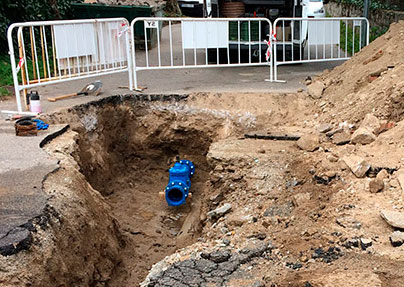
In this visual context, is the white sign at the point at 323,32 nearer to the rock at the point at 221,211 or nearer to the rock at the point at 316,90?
the rock at the point at 316,90

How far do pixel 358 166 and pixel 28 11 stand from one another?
36.3 ft

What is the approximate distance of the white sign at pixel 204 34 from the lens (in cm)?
962

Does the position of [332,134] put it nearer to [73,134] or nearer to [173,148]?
[173,148]

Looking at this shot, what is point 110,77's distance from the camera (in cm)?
1103

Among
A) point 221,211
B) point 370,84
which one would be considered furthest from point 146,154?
point 370,84

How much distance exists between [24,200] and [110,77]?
20.3 ft

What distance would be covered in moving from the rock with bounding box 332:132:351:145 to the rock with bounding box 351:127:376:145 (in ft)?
0.54

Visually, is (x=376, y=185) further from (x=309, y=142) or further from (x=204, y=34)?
(x=204, y=34)

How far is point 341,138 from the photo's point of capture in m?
6.86

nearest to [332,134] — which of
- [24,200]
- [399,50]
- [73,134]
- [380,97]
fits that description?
[380,97]

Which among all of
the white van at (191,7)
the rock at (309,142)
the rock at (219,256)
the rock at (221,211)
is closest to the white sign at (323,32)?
the rock at (309,142)

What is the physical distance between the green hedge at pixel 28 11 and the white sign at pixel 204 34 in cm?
561

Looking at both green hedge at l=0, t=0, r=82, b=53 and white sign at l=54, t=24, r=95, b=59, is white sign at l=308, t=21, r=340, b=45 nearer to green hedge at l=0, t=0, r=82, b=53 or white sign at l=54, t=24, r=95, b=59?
white sign at l=54, t=24, r=95, b=59

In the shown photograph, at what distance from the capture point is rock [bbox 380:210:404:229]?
14.6 feet
